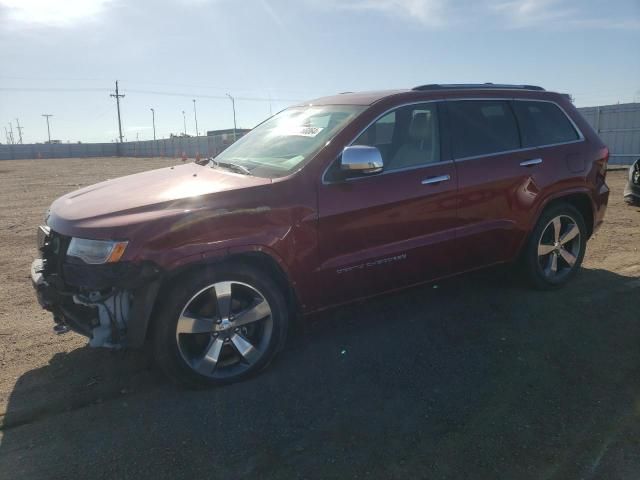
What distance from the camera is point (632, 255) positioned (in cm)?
613

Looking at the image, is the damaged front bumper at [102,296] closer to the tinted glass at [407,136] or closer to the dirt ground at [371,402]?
the dirt ground at [371,402]

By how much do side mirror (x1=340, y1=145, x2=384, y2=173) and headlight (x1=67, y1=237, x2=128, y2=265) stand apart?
152 cm

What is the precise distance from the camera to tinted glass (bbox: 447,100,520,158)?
4340 millimetres

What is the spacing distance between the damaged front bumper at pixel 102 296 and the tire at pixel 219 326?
0.15m

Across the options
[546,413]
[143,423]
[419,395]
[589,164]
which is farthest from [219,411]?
[589,164]

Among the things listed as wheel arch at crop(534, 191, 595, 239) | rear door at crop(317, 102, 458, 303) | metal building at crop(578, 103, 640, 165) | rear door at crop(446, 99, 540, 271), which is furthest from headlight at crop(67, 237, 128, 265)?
metal building at crop(578, 103, 640, 165)

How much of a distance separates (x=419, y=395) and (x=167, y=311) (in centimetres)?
166

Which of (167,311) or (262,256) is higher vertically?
(262,256)

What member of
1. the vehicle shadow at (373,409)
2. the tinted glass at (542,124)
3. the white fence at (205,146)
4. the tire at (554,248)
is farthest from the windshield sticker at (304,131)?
the tire at (554,248)

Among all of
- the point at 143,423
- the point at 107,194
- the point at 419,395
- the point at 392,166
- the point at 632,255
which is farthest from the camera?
the point at 632,255

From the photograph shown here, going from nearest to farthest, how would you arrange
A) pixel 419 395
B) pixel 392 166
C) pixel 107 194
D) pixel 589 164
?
pixel 419 395 → pixel 107 194 → pixel 392 166 → pixel 589 164

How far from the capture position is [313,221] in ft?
11.6

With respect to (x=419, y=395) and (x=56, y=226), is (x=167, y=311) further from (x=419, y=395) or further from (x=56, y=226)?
(x=419, y=395)

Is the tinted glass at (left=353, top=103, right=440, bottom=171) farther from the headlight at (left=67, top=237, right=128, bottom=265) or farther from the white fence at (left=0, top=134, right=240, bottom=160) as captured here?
the white fence at (left=0, top=134, right=240, bottom=160)
